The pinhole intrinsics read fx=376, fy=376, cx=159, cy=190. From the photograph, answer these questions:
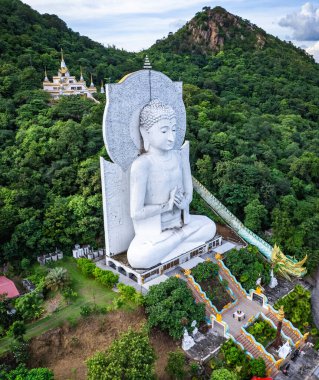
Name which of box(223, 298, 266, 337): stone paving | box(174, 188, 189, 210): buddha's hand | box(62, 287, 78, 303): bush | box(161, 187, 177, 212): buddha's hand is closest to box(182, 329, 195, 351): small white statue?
box(223, 298, 266, 337): stone paving

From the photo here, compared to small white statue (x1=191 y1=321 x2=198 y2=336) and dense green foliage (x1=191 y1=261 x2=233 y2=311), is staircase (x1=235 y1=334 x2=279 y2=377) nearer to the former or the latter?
small white statue (x1=191 y1=321 x2=198 y2=336)

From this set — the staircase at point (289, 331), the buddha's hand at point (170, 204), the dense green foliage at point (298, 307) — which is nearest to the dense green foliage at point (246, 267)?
the dense green foliage at point (298, 307)

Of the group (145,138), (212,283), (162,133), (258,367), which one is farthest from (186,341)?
(145,138)

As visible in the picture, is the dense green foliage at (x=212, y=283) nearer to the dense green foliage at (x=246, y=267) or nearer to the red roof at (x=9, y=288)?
the dense green foliage at (x=246, y=267)

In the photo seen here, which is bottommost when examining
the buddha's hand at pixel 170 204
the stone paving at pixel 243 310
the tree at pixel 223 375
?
the stone paving at pixel 243 310

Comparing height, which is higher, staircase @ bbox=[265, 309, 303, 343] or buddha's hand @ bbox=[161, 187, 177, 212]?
buddha's hand @ bbox=[161, 187, 177, 212]

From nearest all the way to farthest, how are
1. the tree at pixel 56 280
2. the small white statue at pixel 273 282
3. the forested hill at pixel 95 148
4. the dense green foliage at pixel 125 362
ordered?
the dense green foliage at pixel 125 362, the tree at pixel 56 280, the small white statue at pixel 273 282, the forested hill at pixel 95 148

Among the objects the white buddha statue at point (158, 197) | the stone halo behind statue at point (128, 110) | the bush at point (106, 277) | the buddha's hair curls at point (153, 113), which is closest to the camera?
the stone halo behind statue at point (128, 110)
